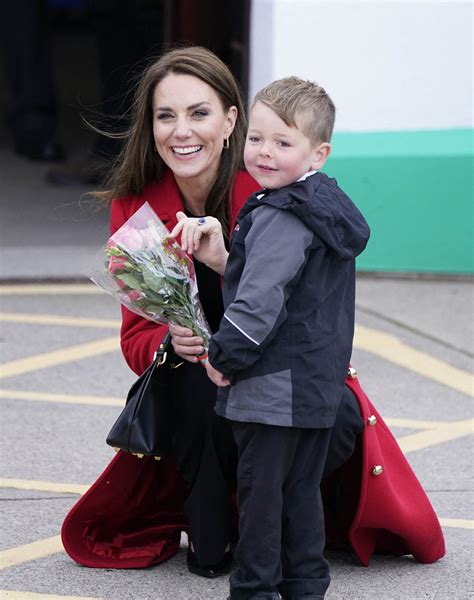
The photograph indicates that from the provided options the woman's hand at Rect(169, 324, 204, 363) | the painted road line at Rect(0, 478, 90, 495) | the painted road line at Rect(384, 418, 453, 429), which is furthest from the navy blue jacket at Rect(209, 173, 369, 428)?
the painted road line at Rect(384, 418, 453, 429)

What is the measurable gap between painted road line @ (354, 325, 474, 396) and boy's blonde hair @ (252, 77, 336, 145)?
2.39m

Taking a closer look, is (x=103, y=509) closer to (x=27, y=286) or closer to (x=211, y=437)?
(x=211, y=437)

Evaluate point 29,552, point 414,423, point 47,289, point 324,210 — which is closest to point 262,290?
point 324,210

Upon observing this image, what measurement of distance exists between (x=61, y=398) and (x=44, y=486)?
94cm

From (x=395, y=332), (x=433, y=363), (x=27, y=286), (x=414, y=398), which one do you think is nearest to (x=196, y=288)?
(x=414, y=398)

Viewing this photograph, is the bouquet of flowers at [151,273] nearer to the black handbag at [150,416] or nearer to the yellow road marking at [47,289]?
the black handbag at [150,416]

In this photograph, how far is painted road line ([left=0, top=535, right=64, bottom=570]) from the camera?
3436 mm

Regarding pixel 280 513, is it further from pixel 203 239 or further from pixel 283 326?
pixel 203 239

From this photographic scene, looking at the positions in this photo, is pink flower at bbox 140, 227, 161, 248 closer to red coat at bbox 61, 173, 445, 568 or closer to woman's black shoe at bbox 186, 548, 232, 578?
red coat at bbox 61, 173, 445, 568

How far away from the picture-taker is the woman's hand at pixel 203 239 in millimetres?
3057

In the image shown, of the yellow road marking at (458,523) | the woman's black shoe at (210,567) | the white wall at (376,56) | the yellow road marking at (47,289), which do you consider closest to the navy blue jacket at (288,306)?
the woman's black shoe at (210,567)

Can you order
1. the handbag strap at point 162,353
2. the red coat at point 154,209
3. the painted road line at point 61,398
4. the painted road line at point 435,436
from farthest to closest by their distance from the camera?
1. the painted road line at point 61,398
2. the painted road line at point 435,436
3. the red coat at point 154,209
4. the handbag strap at point 162,353

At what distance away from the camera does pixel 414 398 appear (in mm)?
4988

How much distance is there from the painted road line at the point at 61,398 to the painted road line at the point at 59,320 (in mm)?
1007
